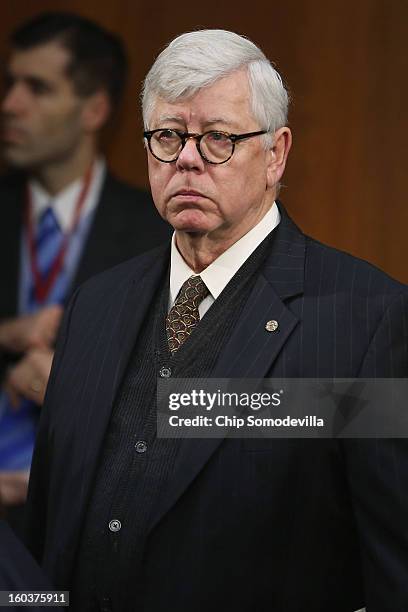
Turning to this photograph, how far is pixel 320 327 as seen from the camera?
194cm

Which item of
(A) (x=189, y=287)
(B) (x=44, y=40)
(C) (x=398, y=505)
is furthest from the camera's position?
(B) (x=44, y=40)

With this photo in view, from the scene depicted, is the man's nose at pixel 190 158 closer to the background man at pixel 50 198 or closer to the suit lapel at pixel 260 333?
the suit lapel at pixel 260 333

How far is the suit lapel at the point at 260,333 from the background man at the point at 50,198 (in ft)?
4.09

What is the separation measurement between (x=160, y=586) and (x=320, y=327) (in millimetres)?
502

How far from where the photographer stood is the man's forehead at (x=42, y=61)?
3391 millimetres

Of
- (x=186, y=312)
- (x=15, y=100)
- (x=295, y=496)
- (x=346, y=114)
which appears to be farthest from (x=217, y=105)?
(x=15, y=100)

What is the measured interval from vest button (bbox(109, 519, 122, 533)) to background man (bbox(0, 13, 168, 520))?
53.5 inches

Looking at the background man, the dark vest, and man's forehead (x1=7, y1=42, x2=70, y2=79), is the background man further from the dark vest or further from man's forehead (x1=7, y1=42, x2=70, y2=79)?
the dark vest

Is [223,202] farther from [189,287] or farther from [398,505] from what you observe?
[398,505]

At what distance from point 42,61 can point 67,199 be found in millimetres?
409

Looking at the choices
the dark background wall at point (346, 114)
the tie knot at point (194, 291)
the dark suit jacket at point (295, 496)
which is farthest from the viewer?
the dark background wall at point (346, 114)

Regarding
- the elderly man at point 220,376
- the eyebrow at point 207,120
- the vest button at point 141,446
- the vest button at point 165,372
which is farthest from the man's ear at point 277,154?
the vest button at point 141,446

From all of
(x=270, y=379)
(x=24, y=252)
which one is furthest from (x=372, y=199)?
(x=270, y=379)

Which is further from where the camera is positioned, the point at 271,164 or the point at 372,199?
the point at 372,199
